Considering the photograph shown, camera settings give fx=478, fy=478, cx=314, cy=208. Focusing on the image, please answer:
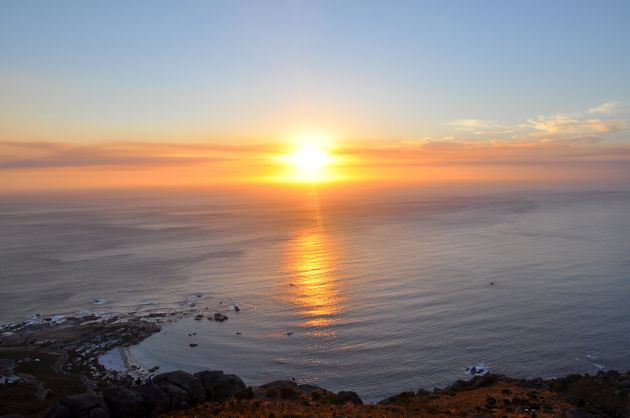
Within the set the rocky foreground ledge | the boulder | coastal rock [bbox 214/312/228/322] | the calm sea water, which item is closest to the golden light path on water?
the calm sea water

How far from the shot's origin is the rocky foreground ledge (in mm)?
28719

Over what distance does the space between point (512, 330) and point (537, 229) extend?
3933 inches

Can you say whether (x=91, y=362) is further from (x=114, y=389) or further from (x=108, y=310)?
(x=114, y=389)

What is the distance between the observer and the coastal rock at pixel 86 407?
28.0 m

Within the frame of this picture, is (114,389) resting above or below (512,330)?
above

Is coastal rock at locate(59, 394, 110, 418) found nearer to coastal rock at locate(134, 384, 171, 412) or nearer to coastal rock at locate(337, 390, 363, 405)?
coastal rock at locate(134, 384, 171, 412)

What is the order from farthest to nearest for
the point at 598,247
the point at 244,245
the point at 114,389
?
Answer: the point at 244,245 → the point at 598,247 → the point at 114,389

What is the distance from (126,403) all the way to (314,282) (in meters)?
57.7

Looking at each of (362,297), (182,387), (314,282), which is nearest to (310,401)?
(182,387)

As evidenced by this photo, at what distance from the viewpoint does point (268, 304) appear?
236 ft

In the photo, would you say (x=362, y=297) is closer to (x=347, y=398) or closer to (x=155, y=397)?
(x=347, y=398)

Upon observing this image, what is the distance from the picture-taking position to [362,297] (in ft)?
240

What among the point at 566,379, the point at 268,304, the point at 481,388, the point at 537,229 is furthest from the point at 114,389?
the point at 537,229

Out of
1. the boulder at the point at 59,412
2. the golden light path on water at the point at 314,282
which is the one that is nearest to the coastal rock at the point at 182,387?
the boulder at the point at 59,412
